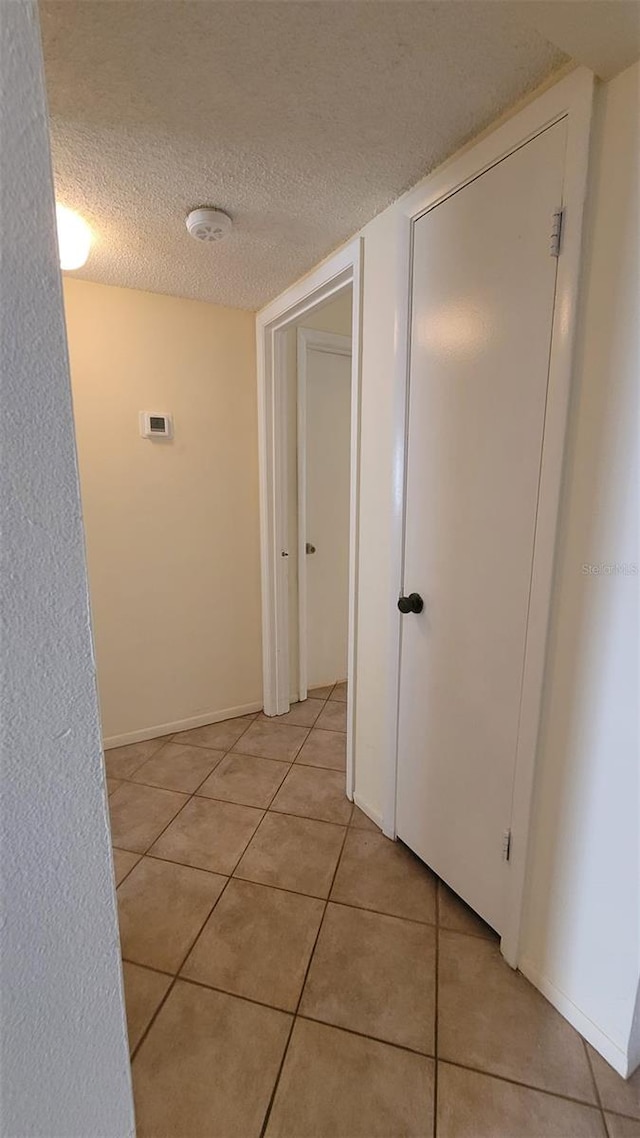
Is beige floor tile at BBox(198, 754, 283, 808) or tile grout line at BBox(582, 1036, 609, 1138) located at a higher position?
tile grout line at BBox(582, 1036, 609, 1138)

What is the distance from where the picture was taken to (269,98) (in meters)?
1.01

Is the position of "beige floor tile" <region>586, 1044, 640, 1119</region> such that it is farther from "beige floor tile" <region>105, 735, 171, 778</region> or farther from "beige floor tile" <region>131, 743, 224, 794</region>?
"beige floor tile" <region>105, 735, 171, 778</region>

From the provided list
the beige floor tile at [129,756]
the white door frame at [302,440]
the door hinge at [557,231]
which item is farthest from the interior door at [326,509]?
the door hinge at [557,231]

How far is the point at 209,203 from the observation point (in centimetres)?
139

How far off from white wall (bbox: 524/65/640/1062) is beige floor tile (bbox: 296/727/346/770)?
1.15 meters

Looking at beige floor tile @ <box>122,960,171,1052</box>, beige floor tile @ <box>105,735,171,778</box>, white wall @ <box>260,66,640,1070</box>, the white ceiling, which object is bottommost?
beige floor tile @ <box>105,735,171,778</box>

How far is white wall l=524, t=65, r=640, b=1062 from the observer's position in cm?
88

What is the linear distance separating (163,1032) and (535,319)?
182 centimetres

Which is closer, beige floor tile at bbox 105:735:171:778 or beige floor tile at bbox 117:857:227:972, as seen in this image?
beige floor tile at bbox 117:857:227:972

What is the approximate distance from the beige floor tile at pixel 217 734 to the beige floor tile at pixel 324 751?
0.37 metres

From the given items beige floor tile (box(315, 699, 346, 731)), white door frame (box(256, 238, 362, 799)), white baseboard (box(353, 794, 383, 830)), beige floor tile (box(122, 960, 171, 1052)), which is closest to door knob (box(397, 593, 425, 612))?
white door frame (box(256, 238, 362, 799))

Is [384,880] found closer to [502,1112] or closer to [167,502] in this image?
[502,1112]

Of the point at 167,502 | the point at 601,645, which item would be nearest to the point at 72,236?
the point at 167,502

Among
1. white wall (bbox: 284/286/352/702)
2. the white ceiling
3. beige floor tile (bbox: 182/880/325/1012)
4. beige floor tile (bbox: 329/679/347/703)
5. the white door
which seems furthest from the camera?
beige floor tile (bbox: 329/679/347/703)
